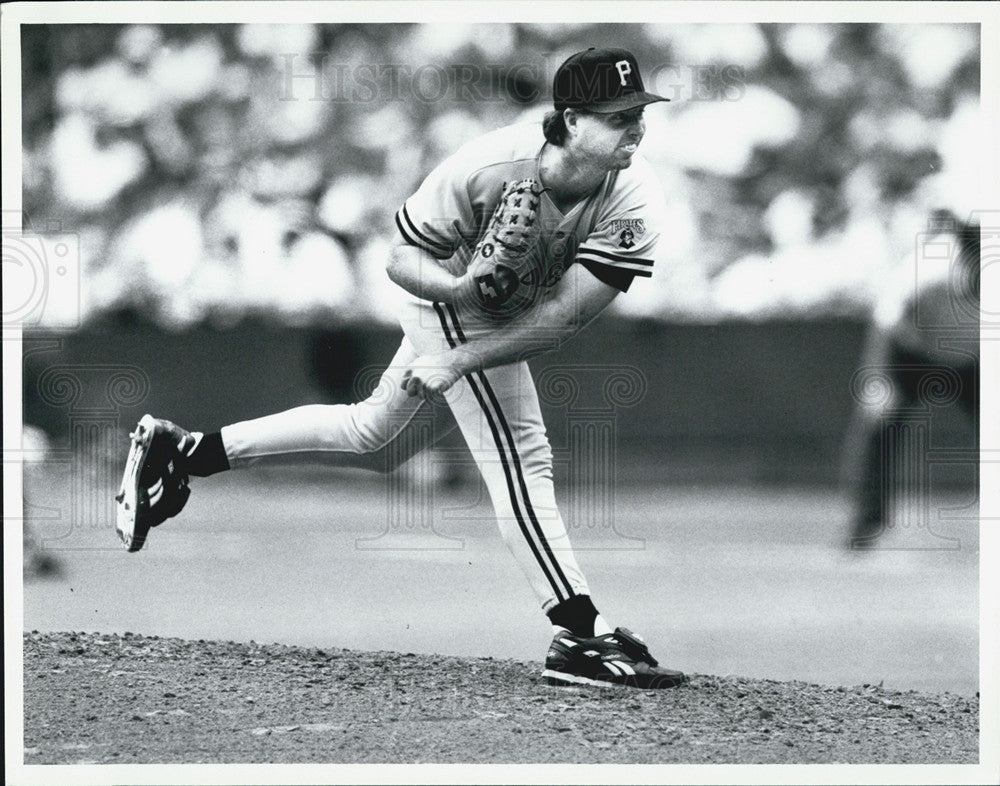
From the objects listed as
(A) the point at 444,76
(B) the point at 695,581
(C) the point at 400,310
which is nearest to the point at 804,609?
(B) the point at 695,581

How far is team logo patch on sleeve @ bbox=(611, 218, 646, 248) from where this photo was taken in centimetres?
650

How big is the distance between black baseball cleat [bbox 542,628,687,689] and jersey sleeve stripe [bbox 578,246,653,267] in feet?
4.12

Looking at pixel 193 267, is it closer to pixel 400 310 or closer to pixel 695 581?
pixel 400 310

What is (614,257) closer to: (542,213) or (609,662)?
(542,213)

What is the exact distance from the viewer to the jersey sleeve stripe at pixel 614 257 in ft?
21.3

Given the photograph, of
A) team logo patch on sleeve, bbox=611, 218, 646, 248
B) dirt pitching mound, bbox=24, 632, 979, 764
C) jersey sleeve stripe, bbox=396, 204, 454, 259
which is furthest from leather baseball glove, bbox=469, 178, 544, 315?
dirt pitching mound, bbox=24, 632, 979, 764

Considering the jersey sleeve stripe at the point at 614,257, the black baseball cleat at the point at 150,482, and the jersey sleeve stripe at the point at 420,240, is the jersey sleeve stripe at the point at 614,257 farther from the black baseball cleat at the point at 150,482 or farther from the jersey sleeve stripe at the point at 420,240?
the black baseball cleat at the point at 150,482

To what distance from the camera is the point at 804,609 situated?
6.59m

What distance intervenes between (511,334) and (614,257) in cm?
43

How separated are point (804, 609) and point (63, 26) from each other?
3.18m

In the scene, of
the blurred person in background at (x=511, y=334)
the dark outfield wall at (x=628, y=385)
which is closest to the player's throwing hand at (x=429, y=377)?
the blurred person in background at (x=511, y=334)

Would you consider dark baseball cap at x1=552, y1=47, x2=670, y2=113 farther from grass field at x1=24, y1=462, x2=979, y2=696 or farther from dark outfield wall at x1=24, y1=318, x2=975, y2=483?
grass field at x1=24, y1=462, x2=979, y2=696

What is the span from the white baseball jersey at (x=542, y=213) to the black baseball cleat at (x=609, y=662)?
1.22m

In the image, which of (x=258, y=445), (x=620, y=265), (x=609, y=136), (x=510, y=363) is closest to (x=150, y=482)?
(x=258, y=445)
